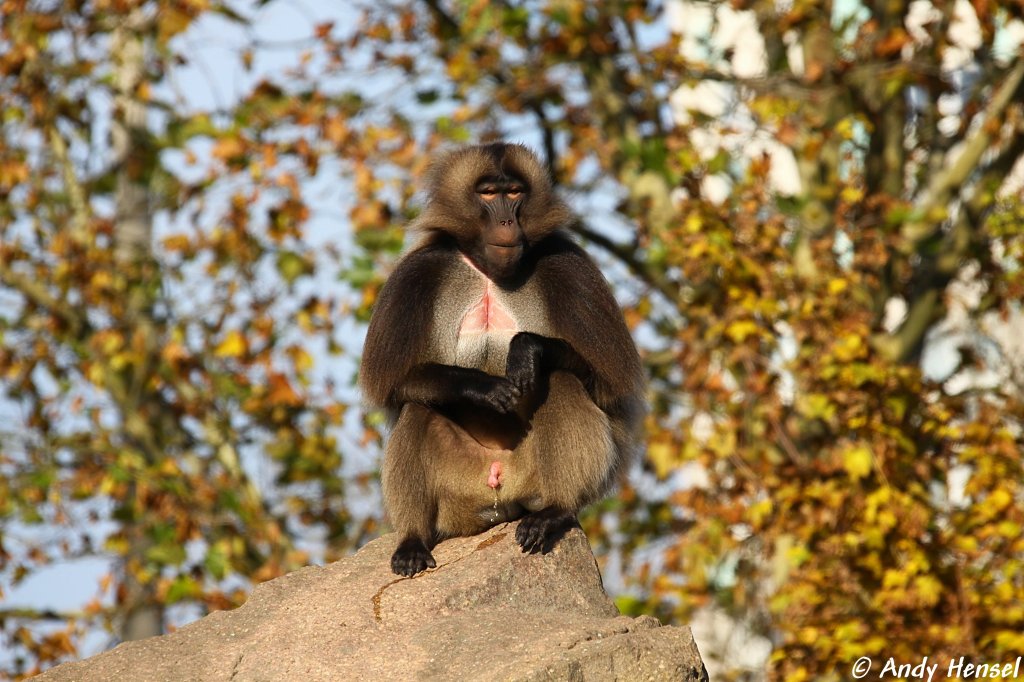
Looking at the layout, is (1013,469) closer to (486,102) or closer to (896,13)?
(896,13)

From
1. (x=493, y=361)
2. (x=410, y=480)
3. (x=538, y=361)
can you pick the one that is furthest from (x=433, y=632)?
(x=493, y=361)

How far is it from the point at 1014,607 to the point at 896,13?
462 centimetres

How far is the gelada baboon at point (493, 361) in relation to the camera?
620 cm

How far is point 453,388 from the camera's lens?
20.1ft

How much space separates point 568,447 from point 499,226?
106 cm

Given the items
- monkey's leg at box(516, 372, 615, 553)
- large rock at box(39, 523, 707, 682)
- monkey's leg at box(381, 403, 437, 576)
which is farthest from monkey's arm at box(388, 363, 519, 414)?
large rock at box(39, 523, 707, 682)

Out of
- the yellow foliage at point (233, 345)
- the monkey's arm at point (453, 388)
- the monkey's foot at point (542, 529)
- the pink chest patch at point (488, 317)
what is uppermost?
the pink chest patch at point (488, 317)

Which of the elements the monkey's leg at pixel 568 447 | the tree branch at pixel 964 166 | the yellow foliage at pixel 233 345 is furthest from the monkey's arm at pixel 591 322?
the yellow foliage at pixel 233 345

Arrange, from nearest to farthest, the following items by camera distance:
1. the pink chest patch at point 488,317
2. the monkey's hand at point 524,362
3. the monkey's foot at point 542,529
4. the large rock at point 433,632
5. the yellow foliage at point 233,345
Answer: the large rock at point 433,632, the monkey's foot at point 542,529, the monkey's hand at point 524,362, the pink chest patch at point 488,317, the yellow foliage at point 233,345

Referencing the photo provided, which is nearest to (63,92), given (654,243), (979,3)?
(654,243)

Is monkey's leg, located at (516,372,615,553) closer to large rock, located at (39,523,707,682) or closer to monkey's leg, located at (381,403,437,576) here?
large rock, located at (39,523,707,682)

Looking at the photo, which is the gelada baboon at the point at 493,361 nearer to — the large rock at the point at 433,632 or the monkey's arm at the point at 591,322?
the monkey's arm at the point at 591,322

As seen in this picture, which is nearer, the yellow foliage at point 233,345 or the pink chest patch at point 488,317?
the pink chest patch at point 488,317

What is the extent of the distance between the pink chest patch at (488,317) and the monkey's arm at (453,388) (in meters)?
0.29
